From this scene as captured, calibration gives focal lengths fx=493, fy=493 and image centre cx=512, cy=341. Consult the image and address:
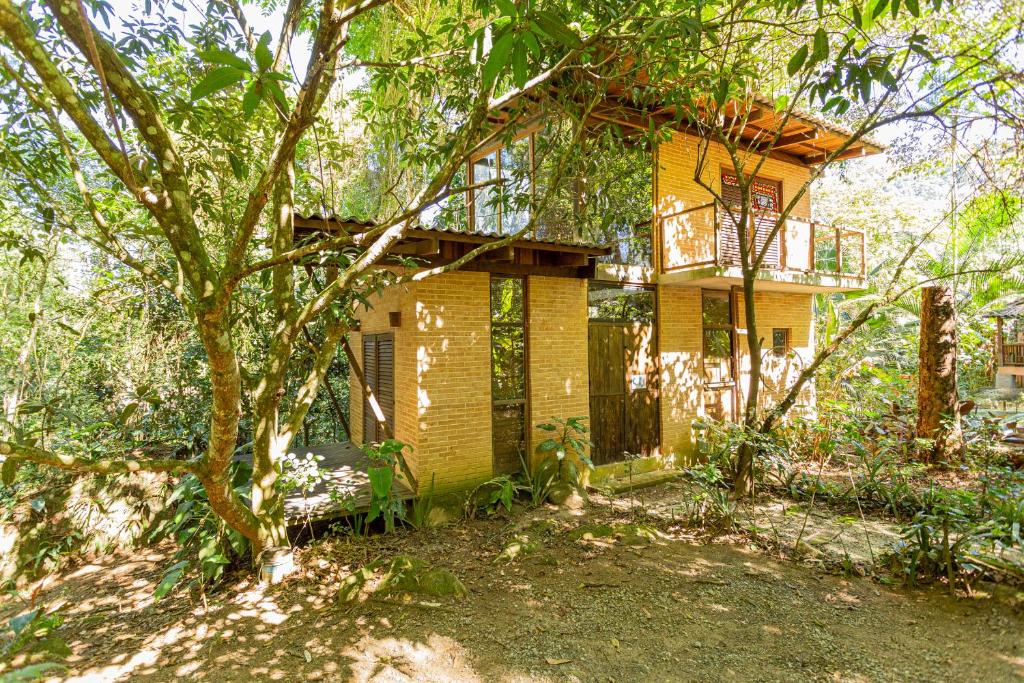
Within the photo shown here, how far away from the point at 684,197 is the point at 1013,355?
1337 cm

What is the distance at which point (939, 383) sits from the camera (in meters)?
8.54

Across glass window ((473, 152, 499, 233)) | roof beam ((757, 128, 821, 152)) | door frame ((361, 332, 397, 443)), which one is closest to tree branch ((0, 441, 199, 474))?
door frame ((361, 332, 397, 443))

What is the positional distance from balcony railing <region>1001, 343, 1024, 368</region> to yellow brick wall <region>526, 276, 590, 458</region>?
15129 mm

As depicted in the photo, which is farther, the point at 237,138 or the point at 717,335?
the point at 717,335

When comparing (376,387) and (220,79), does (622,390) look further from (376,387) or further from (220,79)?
(220,79)

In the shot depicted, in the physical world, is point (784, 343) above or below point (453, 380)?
above

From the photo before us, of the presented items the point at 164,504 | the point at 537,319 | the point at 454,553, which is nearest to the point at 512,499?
the point at 454,553

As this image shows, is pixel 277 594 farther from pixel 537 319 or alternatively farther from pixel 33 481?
pixel 537 319

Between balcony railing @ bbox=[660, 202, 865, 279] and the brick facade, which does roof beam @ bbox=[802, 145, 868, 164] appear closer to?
balcony railing @ bbox=[660, 202, 865, 279]

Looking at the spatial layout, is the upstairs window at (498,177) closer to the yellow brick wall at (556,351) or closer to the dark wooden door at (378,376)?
the yellow brick wall at (556,351)

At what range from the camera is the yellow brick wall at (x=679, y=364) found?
8.81 m

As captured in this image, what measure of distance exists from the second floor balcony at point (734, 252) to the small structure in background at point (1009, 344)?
8.30 metres

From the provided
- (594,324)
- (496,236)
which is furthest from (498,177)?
(594,324)

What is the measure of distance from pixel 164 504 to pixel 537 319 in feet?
18.7
